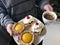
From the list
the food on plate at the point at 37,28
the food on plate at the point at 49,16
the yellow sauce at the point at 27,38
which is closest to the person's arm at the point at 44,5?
the food on plate at the point at 49,16

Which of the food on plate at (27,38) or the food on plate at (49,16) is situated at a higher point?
the food on plate at (49,16)

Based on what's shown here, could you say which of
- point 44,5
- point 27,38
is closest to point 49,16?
point 44,5

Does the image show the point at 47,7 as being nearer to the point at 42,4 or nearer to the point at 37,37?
the point at 42,4

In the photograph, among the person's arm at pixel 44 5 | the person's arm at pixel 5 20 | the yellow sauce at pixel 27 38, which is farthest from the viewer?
the person's arm at pixel 44 5

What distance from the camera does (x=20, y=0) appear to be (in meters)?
1.08

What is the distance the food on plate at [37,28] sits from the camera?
99 cm

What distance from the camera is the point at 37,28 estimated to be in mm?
998

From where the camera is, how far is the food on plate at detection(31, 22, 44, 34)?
0.99 m

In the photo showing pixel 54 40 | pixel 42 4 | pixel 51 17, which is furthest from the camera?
pixel 42 4

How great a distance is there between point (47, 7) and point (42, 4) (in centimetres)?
6

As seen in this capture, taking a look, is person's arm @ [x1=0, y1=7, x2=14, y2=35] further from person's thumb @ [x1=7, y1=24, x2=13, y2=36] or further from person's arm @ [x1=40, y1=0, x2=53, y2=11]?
person's arm @ [x1=40, y1=0, x2=53, y2=11]

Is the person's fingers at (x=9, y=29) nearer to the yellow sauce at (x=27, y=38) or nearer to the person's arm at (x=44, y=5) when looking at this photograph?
the yellow sauce at (x=27, y=38)

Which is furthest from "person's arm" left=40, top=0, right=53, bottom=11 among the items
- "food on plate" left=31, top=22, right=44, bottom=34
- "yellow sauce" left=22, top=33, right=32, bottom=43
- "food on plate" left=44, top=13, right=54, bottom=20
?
"yellow sauce" left=22, top=33, right=32, bottom=43

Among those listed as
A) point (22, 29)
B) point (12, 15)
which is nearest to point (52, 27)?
point (22, 29)
